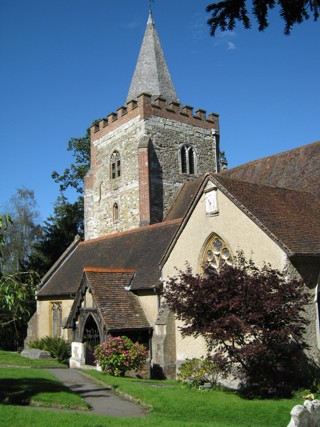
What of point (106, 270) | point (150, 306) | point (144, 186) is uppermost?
point (144, 186)

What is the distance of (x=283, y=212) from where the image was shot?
1527cm

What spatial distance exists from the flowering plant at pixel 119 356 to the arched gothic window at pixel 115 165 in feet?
60.4

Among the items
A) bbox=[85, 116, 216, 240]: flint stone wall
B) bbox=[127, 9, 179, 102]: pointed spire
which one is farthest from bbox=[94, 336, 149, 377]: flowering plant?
bbox=[127, 9, 179, 102]: pointed spire

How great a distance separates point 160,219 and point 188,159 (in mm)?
5284

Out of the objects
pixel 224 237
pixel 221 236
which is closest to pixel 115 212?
pixel 221 236

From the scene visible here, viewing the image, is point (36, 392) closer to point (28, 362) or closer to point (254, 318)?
point (254, 318)

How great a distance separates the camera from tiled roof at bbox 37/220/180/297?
20266mm

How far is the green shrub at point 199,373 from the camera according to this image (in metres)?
14.3

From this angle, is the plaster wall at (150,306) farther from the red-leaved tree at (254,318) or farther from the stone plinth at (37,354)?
the red-leaved tree at (254,318)

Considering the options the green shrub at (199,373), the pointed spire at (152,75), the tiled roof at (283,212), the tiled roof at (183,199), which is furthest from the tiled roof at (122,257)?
the pointed spire at (152,75)

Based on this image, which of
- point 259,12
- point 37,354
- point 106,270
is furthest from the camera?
point 37,354

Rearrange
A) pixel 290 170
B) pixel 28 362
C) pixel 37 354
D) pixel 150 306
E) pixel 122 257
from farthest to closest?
pixel 122 257
pixel 290 170
pixel 37 354
pixel 28 362
pixel 150 306

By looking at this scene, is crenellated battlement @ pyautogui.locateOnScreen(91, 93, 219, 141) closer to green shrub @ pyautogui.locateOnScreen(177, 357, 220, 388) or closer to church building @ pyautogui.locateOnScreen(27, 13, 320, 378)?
church building @ pyautogui.locateOnScreen(27, 13, 320, 378)

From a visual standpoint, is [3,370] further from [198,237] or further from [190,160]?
[190,160]
